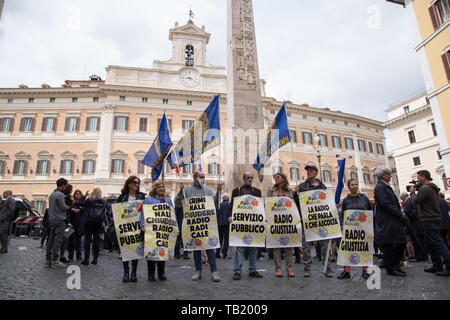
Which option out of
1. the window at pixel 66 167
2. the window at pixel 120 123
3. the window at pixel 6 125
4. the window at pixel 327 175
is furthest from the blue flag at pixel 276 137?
the window at pixel 6 125

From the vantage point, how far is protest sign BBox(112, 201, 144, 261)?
391 cm

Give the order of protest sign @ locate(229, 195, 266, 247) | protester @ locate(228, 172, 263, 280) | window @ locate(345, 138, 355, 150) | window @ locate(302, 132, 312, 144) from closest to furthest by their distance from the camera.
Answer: protester @ locate(228, 172, 263, 280) → protest sign @ locate(229, 195, 266, 247) → window @ locate(302, 132, 312, 144) → window @ locate(345, 138, 355, 150)

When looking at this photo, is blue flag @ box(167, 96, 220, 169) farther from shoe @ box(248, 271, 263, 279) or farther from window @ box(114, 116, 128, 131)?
window @ box(114, 116, 128, 131)

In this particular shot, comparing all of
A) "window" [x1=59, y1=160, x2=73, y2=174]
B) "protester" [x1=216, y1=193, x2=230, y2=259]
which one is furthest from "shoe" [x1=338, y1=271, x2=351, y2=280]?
"window" [x1=59, y1=160, x2=73, y2=174]

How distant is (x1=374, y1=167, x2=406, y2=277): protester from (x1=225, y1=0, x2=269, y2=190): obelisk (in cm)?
428

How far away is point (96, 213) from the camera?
5.69m

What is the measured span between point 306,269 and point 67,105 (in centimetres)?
2877

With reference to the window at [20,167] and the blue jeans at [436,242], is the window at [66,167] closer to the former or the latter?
the window at [20,167]

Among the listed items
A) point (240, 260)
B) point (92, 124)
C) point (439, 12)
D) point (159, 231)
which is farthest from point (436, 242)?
point (92, 124)

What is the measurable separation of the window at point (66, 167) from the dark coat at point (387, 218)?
26111 mm

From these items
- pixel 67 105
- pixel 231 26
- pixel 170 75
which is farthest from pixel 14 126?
pixel 231 26

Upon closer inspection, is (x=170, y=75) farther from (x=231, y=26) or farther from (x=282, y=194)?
(x=282, y=194)

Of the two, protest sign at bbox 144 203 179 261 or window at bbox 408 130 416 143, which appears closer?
protest sign at bbox 144 203 179 261

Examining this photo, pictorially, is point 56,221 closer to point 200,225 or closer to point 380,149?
point 200,225
